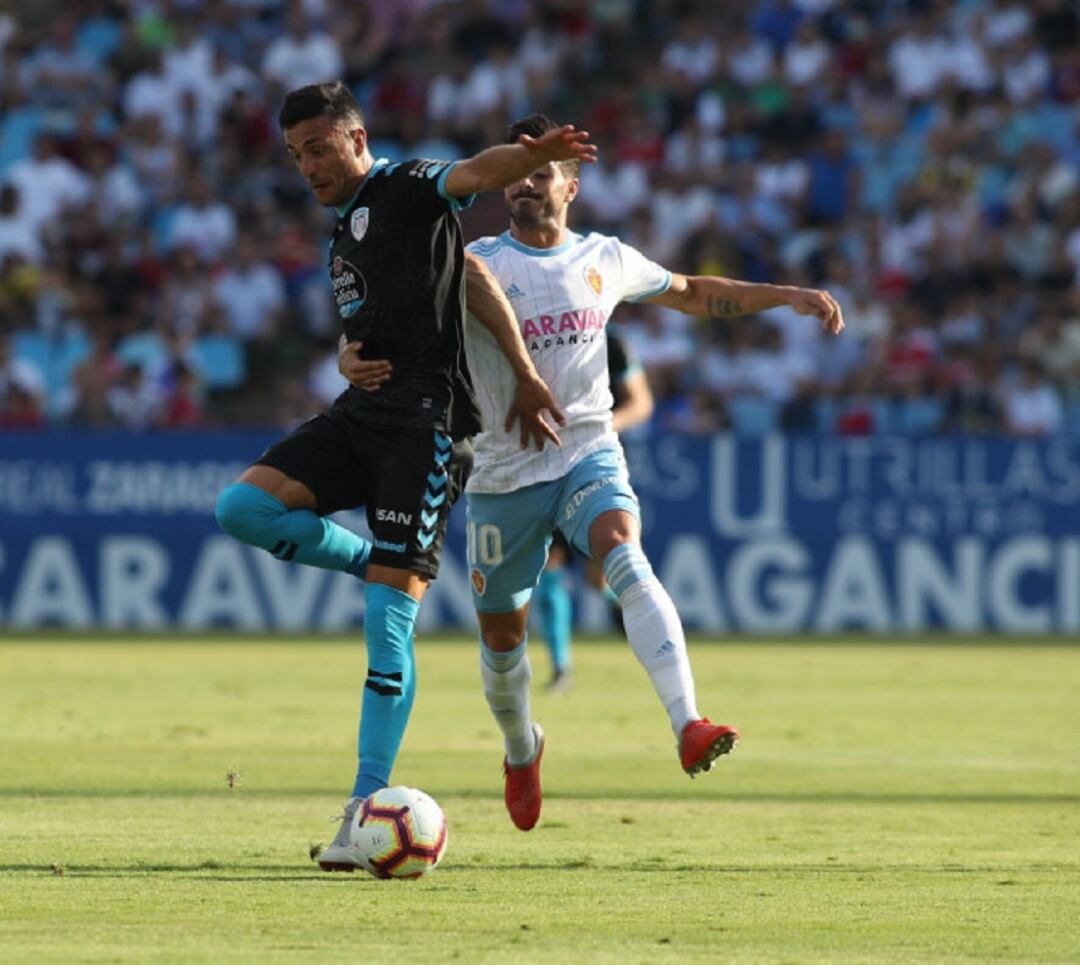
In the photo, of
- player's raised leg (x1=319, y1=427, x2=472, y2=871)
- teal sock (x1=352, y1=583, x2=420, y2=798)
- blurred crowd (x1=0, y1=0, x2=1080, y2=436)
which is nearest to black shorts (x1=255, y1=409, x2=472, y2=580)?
player's raised leg (x1=319, y1=427, x2=472, y2=871)

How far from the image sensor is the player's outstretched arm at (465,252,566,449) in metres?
8.17

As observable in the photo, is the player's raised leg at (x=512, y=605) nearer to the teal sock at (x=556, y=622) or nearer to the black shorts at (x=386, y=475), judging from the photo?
the black shorts at (x=386, y=475)

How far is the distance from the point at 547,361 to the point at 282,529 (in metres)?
1.31

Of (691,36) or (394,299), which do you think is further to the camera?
(691,36)

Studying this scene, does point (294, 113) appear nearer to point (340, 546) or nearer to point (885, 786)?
point (340, 546)

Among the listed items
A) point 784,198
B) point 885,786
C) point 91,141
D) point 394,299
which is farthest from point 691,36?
point 394,299

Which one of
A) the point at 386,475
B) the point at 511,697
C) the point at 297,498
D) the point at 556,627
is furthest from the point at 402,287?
the point at 556,627

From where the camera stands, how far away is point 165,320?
23641 millimetres

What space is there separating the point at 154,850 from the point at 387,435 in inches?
62.2

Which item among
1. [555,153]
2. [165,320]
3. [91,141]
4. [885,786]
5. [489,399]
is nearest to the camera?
[555,153]

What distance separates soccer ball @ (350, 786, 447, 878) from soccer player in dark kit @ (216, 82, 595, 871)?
0.25 metres

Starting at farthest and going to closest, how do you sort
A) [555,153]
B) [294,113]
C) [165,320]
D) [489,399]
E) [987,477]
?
[165,320], [987,477], [489,399], [294,113], [555,153]

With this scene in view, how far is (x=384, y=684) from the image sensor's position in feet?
24.9

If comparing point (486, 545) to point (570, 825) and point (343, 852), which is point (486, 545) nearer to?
point (570, 825)
